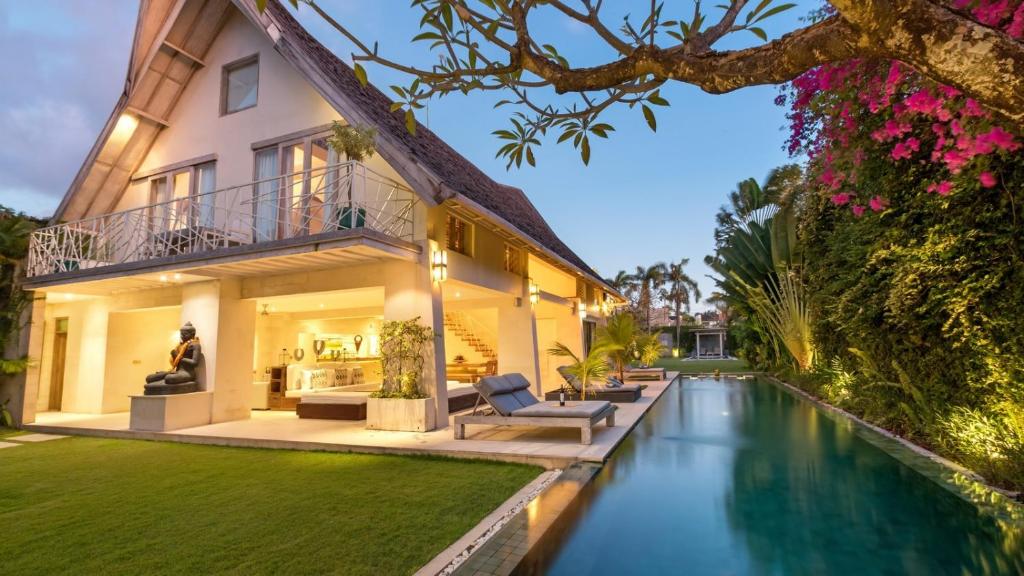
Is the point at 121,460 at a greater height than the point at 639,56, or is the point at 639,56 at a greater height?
the point at 639,56

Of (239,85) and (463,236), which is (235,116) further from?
(463,236)

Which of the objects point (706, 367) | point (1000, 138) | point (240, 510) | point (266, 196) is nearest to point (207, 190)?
point (266, 196)

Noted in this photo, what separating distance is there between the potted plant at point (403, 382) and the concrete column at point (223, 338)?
135 inches

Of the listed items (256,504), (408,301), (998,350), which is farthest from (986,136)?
(408,301)

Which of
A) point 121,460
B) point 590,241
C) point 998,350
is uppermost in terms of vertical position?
point 590,241

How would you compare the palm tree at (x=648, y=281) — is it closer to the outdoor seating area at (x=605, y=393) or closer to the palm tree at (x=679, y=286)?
the palm tree at (x=679, y=286)

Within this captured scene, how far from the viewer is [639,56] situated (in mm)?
2686

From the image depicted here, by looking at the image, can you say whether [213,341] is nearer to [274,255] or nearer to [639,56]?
[274,255]

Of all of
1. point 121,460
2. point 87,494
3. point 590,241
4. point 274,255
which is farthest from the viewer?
point 590,241

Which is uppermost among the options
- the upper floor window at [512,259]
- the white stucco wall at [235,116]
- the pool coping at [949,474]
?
the white stucco wall at [235,116]

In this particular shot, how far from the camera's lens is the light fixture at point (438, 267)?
31.1ft

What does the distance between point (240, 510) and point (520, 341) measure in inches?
368

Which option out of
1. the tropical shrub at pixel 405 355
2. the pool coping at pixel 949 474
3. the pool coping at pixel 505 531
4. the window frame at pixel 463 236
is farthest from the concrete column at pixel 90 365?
the pool coping at pixel 949 474

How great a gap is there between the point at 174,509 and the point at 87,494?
5.09 ft
